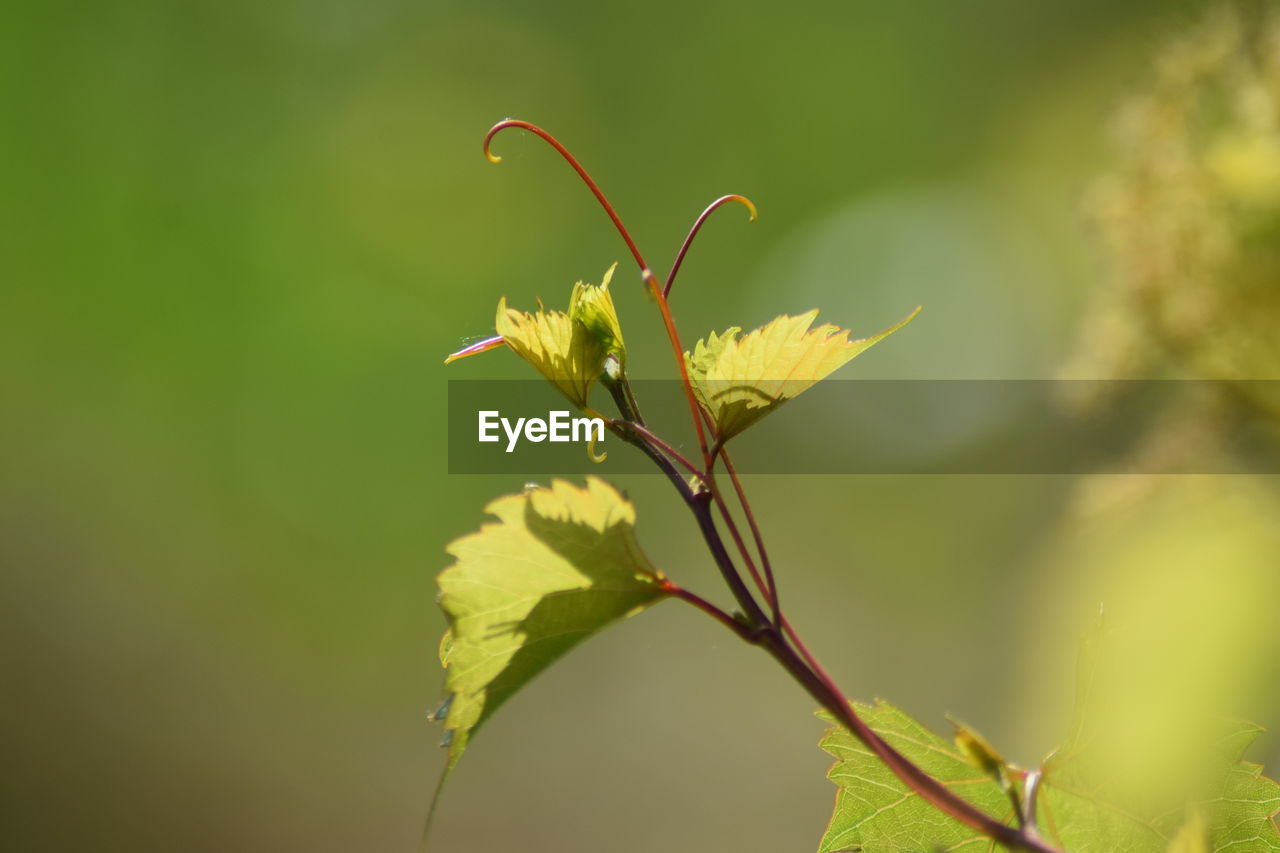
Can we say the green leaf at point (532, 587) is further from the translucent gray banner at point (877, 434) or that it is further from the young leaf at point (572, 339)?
the translucent gray banner at point (877, 434)

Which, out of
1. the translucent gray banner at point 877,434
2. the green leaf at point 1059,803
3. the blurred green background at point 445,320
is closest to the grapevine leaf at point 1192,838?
the green leaf at point 1059,803

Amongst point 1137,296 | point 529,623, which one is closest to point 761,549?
point 529,623

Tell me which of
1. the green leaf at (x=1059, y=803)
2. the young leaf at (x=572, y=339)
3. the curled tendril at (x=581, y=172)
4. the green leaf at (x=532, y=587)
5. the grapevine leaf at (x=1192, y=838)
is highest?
the curled tendril at (x=581, y=172)

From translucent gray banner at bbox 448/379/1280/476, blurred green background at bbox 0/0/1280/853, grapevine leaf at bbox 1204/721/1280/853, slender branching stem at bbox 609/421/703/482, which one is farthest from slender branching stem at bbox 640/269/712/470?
blurred green background at bbox 0/0/1280/853

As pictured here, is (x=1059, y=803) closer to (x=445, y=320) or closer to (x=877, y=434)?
(x=877, y=434)

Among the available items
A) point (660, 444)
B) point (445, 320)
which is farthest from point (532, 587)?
point (445, 320)

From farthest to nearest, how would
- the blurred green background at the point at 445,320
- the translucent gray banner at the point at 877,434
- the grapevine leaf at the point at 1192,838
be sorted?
1. the blurred green background at the point at 445,320
2. the translucent gray banner at the point at 877,434
3. the grapevine leaf at the point at 1192,838
